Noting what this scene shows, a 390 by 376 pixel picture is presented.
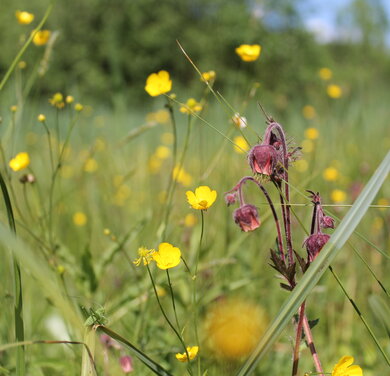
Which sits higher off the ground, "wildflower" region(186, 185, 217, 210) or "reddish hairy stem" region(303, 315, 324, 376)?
"wildflower" region(186, 185, 217, 210)

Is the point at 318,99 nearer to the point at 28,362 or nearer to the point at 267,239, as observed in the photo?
the point at 267,239

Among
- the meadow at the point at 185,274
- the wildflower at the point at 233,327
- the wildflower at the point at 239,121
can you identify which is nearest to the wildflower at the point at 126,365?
the meadow at the point at 185,274

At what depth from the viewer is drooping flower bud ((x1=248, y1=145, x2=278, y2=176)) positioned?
72 cm

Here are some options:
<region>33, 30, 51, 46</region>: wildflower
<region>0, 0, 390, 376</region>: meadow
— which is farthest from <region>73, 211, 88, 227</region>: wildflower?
<region>33, 30, 51, 46</region>: wildflower

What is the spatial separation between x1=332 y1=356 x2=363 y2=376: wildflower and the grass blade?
0.14 metres

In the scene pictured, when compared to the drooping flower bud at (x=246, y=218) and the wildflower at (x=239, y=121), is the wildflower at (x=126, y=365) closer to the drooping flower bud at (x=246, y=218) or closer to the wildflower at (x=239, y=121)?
the drooping flower bud at (x=246, y=218)

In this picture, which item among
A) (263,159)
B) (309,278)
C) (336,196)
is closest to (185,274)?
(263,159)

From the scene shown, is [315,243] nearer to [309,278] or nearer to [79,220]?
[309,278]

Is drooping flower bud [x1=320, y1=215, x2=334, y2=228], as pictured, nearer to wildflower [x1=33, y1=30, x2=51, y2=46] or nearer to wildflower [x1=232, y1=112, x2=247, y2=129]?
wildflower [x1=232, y1=112, x2=247, y2=129]

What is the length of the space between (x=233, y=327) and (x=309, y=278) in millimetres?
697

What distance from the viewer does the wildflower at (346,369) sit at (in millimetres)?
660

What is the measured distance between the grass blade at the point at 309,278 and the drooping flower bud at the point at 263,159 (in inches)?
6.3

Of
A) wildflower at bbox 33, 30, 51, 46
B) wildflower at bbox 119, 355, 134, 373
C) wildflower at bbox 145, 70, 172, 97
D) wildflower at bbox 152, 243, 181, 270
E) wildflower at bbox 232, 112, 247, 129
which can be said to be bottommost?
wildflower at bbox 119, 355, 134, 373

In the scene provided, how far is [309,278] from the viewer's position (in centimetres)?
58
